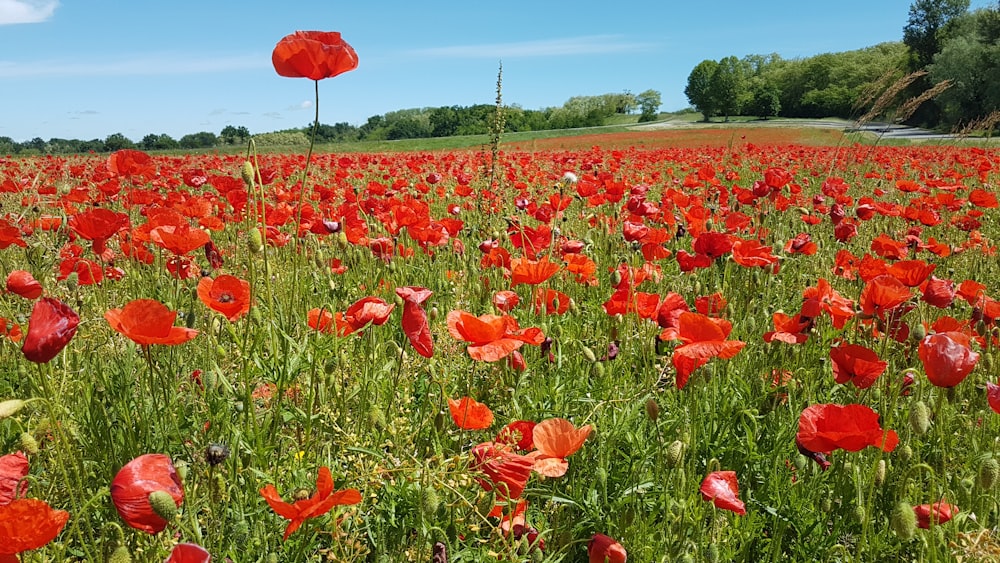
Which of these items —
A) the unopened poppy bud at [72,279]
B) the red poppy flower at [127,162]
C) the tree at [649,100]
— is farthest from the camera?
the tree at [649,100]

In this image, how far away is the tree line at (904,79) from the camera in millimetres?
29438

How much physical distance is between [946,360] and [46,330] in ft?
5.96

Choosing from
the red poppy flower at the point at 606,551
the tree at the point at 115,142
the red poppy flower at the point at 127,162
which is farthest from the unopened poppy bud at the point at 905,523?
the tree at the point at 115,142

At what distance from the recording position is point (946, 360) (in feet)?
4.80

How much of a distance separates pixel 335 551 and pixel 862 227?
17.7 ft

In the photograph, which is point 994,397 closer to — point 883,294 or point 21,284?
point 883,294

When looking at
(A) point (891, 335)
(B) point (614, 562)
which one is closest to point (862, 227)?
(A) point (891, 335)

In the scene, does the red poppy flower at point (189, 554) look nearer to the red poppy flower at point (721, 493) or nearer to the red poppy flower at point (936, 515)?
the red poppy flower at point (721, 493)

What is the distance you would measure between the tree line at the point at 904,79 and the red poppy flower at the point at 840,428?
16.2 ft

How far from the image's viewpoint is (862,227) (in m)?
5.54

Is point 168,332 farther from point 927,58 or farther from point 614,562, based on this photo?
point 927,58

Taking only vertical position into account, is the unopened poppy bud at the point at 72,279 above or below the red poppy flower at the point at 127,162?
below

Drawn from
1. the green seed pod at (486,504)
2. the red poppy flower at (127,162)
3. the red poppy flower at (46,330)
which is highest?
the red poppy flower at (127,162)

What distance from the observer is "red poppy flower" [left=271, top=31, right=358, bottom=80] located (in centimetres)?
166
